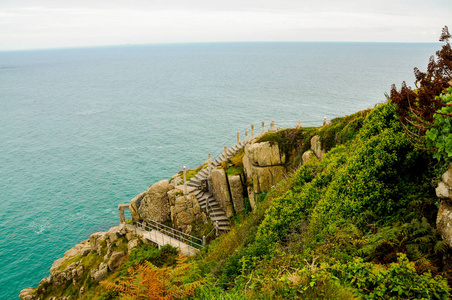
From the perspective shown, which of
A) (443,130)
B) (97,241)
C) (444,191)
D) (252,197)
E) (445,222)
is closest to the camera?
(445,222)

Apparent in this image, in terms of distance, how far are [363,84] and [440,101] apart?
110 metres

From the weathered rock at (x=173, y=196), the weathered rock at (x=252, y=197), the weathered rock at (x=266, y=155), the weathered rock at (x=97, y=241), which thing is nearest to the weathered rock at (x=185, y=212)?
the weathered rock at (x=173, y=196)

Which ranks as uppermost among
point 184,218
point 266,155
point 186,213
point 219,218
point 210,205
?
point 266,155

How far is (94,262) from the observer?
2895 centimetres

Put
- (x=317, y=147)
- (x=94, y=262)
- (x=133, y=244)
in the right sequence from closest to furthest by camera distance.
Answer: (x=317, y=147)
(x=133, y=244)
(x=94, y=262)

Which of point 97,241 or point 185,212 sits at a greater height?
point 185,212

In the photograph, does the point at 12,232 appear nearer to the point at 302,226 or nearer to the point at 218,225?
the point at 218,225

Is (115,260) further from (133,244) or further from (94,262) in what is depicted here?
(94,262)

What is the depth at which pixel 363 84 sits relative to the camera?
4210 inches

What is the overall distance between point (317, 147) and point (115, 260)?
2075 centimetres

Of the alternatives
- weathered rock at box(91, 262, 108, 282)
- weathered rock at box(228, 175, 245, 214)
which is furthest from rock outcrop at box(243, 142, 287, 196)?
weathered rock at box(91, 262, 108, 282)

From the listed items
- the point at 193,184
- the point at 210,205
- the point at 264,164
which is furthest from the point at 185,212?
the point at 264,164

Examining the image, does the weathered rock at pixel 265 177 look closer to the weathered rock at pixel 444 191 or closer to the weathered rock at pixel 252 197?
the weathered rock at pixel 252 197

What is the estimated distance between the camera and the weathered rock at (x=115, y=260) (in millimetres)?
26764
